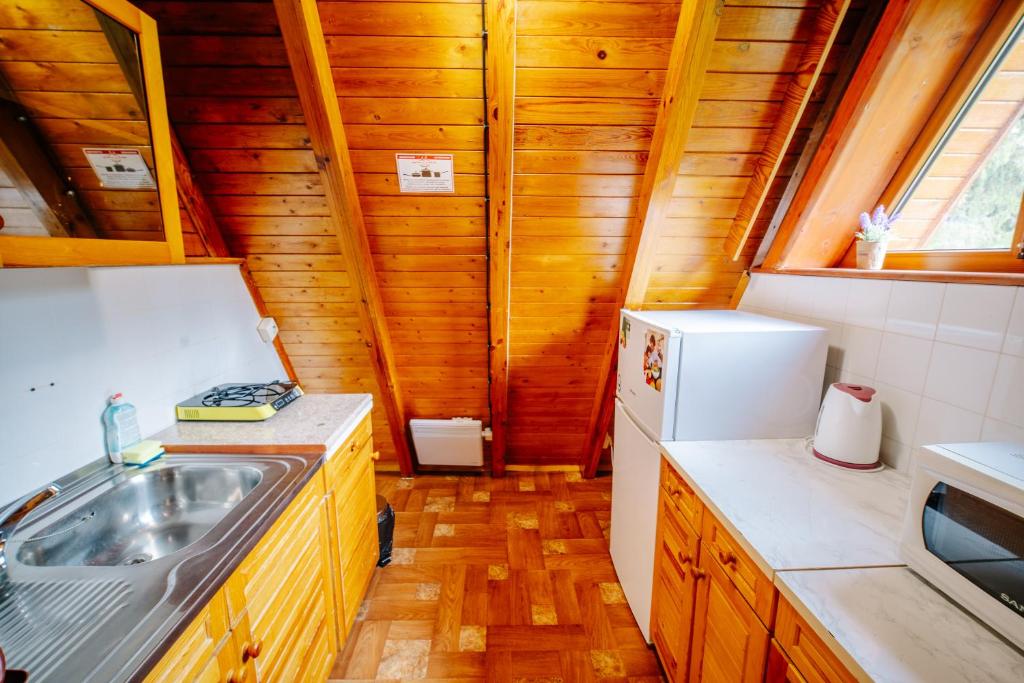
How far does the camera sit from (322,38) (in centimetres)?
145

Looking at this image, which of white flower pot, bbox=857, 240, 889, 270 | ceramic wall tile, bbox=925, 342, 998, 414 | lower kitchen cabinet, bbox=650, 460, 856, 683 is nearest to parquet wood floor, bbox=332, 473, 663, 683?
lower kitchen cabinet, bbox=650, 460, 856, 683

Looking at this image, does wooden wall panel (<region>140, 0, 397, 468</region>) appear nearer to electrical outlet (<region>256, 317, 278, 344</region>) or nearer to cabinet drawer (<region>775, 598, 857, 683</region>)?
electrical outlet (<region>256, 317, 278, 344</region>)

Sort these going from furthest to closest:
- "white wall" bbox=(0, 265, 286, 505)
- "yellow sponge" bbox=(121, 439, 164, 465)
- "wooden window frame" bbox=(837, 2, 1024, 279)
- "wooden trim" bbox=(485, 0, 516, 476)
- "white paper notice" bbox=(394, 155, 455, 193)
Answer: "white paper notice" bbox=(394, 155, 455, 193) → "wooden trim" bbox=(485, 0, 516, 476) → "yellow sponge" bbox=(121, 439, 164, 465) → "wooden window frame" bbox=(837, 2, 1024, 279) → "white wall" bbox=(0, 265, 286, 505)

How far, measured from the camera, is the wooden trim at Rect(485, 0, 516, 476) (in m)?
1.40

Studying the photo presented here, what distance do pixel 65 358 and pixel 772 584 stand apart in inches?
76.8

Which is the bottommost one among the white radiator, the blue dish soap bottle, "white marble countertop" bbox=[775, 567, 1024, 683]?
the white radiator

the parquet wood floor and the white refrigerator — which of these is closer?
the white refrigerator

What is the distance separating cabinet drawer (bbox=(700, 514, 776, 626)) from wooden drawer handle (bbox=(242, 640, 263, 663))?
1.18 m

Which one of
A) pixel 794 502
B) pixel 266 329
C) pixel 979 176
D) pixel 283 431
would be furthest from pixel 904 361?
pixel 266 329

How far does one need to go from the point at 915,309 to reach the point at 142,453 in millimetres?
2427

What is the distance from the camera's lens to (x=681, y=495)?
134cm

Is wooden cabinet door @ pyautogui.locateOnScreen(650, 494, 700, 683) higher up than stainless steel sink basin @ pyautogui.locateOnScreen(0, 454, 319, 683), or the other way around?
stainless steel sink basin @ pyautogui.locateOnScreen(0, 454, 319, 683)

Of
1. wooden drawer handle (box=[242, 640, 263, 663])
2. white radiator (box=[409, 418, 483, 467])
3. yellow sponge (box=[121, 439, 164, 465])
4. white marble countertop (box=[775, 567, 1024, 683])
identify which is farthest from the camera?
white radiator (box=[409, 418, 483, 467])

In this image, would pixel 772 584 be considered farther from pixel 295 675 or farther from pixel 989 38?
pixel 989 38
